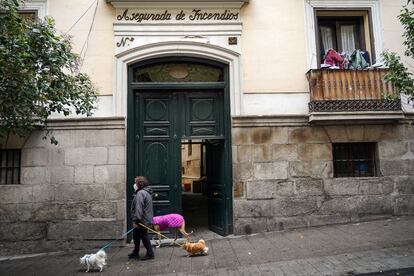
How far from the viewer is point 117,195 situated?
949cm

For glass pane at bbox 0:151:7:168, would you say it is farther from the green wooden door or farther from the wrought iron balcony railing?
the wrought iron balcony railing

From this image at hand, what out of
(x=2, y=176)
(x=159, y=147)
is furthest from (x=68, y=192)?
(x=159, y=147)

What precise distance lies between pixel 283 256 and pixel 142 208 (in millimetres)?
2968

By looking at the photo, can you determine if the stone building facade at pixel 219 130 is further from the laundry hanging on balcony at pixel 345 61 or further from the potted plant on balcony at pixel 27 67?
the potted plant on balcony at pixel 27 67

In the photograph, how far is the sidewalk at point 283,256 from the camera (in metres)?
6.62

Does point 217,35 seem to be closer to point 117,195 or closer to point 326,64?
point 326,64

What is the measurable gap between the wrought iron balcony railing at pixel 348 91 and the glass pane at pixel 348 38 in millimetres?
1174

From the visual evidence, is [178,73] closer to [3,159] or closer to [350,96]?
[350,96]

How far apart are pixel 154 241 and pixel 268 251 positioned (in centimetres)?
291

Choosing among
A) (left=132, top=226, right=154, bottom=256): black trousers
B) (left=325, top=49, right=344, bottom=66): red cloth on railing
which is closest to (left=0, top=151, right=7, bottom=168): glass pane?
(left=132, top=226, right=154, bottom=256): black trousers

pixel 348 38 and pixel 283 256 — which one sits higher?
pixel 348 38

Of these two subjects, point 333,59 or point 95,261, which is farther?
point 333,59

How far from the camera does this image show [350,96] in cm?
Answer: 977

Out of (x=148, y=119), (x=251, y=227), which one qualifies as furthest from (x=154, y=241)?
(x=148, y=119)
